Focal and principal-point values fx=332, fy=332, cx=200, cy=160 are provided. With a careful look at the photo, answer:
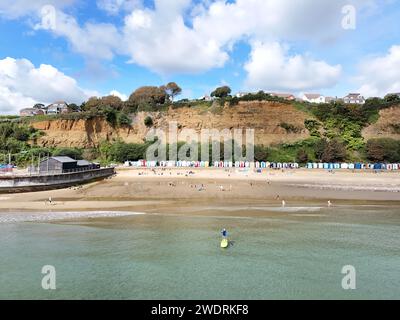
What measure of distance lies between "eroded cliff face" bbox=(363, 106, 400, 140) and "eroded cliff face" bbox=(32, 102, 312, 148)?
12.0 meters

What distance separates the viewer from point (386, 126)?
64.4 metres

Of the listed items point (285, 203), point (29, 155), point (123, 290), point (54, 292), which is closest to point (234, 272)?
point (123, 290)

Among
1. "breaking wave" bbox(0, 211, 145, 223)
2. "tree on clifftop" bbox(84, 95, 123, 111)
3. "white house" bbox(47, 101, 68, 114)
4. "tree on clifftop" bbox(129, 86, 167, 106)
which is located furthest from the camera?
"white house" bbox(47, 101, 68, 114)

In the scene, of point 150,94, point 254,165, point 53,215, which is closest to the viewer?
point 53,215

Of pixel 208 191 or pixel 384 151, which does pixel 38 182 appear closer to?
pixel 208 191

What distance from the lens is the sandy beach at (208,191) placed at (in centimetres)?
2938

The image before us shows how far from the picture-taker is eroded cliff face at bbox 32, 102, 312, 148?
6316cm

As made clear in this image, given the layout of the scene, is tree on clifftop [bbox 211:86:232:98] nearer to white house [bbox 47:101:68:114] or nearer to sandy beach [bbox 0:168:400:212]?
sandy beach [bbox 0:168:400:212]

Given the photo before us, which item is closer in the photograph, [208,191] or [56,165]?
[208,191]

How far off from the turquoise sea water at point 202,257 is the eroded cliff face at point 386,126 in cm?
4564

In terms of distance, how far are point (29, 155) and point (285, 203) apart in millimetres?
45512

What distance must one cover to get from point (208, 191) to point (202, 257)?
18.9 meters

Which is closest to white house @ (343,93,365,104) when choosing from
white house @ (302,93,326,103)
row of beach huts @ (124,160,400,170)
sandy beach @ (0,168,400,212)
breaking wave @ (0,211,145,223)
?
white house @ (302,93,326,103)

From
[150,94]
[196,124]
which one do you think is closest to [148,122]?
[196,124]
